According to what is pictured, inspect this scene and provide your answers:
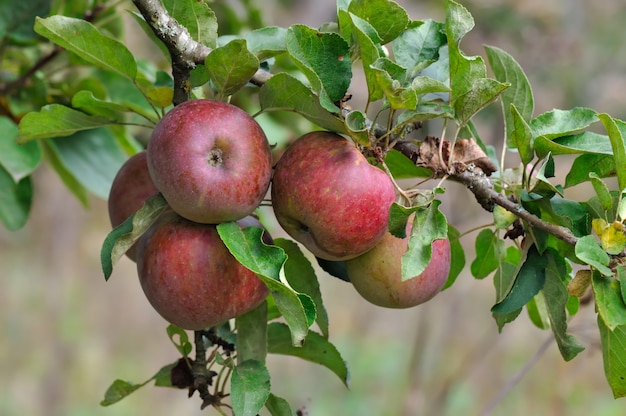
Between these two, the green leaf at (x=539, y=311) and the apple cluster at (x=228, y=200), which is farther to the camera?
the green leaf at (x=539, y=311)

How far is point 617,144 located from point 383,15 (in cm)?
26

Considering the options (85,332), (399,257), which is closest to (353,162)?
(399,257)

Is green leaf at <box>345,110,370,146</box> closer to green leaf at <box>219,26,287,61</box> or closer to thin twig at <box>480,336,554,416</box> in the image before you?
green leaf at <box>219,26,287,61</box>

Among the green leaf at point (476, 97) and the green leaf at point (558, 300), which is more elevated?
the green leaf at point (476, 97)

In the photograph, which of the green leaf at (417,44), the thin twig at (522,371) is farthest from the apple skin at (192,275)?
the thin twig at (522,371)

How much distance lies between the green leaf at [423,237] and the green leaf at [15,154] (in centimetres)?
65

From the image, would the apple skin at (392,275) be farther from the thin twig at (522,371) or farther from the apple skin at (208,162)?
the thin twig at (522,371)

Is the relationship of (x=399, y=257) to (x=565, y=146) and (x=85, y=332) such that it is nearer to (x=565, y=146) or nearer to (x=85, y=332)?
(x=565, y=146)

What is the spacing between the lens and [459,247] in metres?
0.90

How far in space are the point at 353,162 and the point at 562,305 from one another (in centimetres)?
28

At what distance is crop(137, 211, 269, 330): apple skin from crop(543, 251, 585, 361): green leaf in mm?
316

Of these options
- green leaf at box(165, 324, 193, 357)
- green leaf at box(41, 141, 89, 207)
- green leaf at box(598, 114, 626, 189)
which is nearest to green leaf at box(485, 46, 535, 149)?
green leaf at box(598, 114, 626, 189)

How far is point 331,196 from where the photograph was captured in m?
0.69

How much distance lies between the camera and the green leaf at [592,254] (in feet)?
2.07
